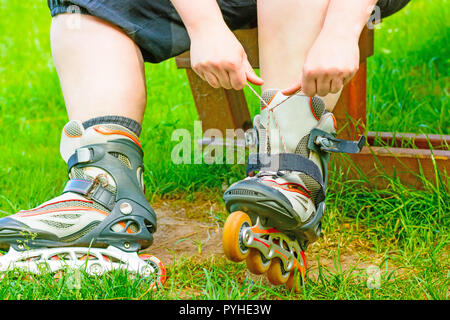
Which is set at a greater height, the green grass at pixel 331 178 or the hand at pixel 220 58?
the hand at pixel 220 58

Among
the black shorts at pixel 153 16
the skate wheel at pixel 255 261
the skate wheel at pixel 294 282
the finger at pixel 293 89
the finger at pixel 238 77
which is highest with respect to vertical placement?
the black shorts at pixel 153 16

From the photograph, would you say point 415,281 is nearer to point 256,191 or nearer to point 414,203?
point 414,203

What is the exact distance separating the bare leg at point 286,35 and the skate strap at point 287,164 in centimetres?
16

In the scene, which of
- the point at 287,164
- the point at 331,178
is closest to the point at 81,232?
the point at 287,164

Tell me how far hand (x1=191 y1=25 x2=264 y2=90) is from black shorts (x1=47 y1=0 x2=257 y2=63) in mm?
270

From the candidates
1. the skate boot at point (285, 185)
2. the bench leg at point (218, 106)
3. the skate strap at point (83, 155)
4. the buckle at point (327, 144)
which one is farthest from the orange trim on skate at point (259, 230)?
the bench leg at point (218, 106)

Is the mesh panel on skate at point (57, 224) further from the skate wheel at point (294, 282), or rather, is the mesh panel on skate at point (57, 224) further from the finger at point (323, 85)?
the finger at point (323, 85)

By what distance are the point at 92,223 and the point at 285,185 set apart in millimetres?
436

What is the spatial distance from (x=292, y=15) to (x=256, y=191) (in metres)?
0.40

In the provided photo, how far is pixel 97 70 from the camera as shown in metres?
1.34

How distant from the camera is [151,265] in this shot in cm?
129

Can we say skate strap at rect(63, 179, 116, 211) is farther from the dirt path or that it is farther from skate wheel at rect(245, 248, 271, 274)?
skate wheel at rect(245, 248, 271, 274)

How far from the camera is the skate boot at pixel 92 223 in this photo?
1.25 meters
